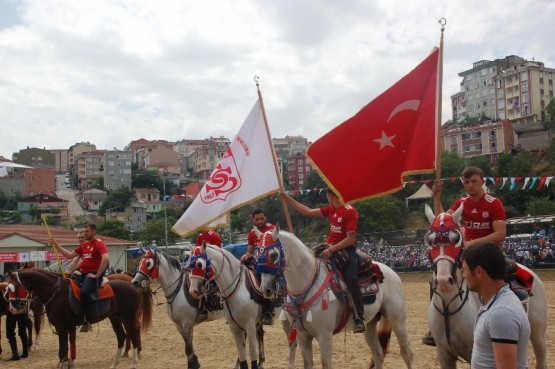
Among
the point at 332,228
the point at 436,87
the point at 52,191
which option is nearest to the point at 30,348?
the point at 332,228

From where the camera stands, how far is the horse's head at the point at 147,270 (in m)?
11.6

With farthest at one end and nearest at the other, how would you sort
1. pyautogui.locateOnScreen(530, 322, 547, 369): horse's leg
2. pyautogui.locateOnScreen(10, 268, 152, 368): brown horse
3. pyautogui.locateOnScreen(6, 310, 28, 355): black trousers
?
pyautogui.locateOnScreen(6, 310, 28, 355): black trousers → pyautogui.locateOnScreen(10, 268, 152, 368): brown horse → pyautogui.locateOnScreen(530, 322, 547, 369): horse's leg

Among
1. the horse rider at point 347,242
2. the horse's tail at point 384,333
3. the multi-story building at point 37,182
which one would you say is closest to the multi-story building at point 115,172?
the multi-story building at point 37,182

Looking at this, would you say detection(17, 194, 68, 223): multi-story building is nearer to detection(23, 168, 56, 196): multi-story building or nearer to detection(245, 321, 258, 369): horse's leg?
detection(23, 168, 56, 196): multi-story building

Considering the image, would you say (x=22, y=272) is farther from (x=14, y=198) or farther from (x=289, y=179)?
(x=14, y=198)

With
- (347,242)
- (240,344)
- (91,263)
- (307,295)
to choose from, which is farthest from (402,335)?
(91,263)

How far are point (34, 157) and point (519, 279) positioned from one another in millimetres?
193405

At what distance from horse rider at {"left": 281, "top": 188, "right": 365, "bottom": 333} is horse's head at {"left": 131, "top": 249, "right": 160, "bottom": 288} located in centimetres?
402

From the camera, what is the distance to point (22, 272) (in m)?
11.9

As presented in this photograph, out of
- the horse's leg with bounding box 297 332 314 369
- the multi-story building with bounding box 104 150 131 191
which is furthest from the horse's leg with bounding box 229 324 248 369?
the multi-story building with bounding box 104 150 131 191

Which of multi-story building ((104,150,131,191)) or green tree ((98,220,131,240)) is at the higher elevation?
multi-story building ((104,150,131,191))

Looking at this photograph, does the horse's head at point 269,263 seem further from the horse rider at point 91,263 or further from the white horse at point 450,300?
the horse rider at point 91,263

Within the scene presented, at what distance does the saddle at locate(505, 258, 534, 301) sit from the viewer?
6.95m

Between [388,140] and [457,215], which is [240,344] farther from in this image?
[457,215]
